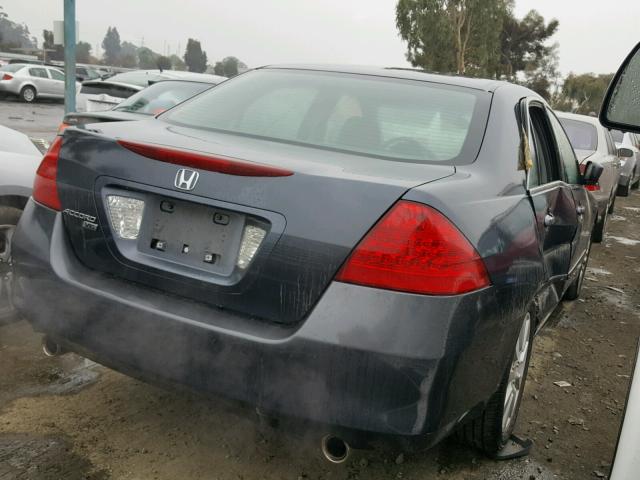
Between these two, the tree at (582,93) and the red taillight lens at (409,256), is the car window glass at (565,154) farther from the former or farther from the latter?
the tree at (582,93)

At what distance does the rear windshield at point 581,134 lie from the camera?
862 centimetres

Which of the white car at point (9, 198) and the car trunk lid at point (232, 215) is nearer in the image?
the car trunk lid at point (232, 215)

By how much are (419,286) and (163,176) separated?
0.89 metres

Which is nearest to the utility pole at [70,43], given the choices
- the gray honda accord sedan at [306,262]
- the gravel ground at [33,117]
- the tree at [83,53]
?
the gravel ground at [33,117]

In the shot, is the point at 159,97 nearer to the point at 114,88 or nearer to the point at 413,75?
the point at 114,88

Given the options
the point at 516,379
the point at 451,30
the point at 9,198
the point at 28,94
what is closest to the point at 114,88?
the point at 9,198

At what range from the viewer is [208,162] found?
210cm

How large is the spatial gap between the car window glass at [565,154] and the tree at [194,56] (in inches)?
4898

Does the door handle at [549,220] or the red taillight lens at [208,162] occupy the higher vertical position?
the red taillight lens at [208,162]

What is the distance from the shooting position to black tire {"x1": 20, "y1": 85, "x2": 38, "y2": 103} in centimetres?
2547

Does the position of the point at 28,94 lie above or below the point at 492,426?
below

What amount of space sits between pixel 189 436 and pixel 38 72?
86.4 ft

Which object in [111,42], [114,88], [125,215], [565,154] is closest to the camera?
[125,215]

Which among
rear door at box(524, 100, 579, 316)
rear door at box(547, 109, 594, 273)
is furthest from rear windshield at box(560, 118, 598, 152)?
rear door at box(524, 100, 579, 316)
